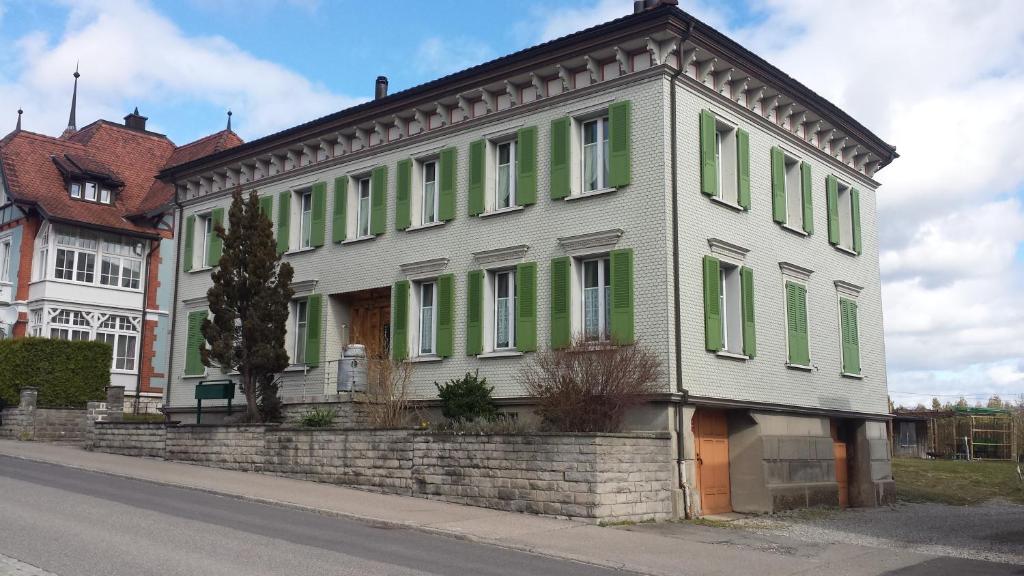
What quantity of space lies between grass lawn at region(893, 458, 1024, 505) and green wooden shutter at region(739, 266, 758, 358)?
347 inches

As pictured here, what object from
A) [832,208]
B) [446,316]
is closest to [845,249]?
[832,208]

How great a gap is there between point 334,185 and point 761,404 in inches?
472

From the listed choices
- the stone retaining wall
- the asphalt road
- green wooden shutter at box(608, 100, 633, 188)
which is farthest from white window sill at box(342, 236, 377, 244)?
the asphalt road

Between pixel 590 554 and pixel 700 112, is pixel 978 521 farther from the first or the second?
pixel 590 554

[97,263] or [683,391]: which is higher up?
[97,263]

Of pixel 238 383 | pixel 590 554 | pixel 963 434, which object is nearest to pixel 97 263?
pixel 238 383

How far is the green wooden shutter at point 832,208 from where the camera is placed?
23.4 meters

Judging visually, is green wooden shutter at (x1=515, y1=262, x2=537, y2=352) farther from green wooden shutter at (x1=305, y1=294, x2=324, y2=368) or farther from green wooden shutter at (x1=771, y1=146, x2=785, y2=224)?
green wooden shutter at (x1=305, y1=294, x2=324, y2=368)

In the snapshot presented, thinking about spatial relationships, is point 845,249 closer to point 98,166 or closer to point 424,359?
point 424,359

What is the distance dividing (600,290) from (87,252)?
85.9ft

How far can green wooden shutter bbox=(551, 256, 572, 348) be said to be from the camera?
63.0 ft

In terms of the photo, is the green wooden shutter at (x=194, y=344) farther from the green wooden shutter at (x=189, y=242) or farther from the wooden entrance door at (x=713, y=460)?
the wooden entrance door at (x=713, y=460)

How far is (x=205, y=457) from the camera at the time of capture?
2183cm

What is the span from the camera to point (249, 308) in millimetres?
22562
